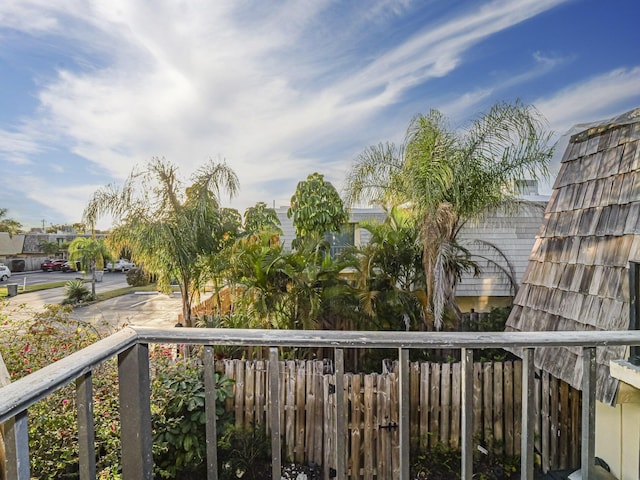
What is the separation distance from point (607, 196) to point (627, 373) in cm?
174

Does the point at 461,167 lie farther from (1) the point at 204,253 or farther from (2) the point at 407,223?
(1) the point at 204,253

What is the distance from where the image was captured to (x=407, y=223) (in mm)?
6648

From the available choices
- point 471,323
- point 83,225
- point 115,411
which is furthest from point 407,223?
point 83,225

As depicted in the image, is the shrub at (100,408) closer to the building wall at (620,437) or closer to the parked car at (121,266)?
the building wall at (620,437)

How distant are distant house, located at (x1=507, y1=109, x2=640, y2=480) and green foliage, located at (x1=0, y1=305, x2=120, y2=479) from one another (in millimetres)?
3818

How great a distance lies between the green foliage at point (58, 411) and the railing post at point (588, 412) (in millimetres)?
2955

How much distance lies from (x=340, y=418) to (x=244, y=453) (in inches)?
139

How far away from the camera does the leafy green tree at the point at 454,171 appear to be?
17.5ft

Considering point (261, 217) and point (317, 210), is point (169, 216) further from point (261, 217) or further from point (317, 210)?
point (261, 217)

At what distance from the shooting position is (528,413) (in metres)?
1.19

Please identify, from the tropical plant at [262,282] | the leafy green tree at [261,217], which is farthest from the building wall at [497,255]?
the leafy green tree at [261,217]

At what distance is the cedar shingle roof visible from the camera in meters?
2.90

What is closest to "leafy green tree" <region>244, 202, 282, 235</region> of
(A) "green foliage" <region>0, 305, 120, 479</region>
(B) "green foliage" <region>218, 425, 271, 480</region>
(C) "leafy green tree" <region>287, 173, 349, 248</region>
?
(C) "leafy green tree" <region>287, 173, 349, 248</region>

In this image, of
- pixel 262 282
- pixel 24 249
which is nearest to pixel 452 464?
pixel 262 282
